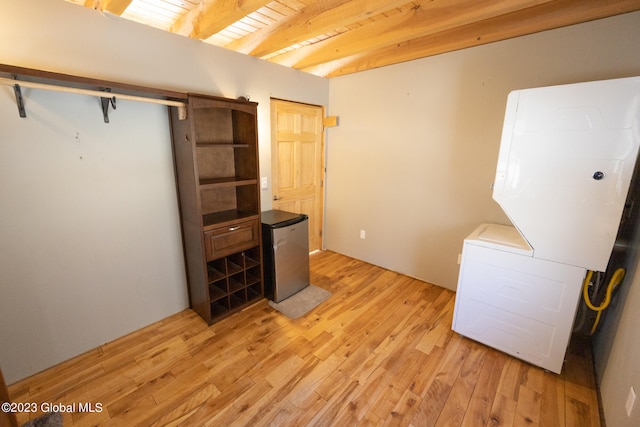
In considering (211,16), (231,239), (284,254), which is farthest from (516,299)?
(211,16)

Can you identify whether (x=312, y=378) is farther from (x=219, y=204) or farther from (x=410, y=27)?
(x=410, y=27)

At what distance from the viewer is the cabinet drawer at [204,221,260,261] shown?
2178 millimetres

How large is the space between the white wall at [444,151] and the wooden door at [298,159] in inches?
7.8

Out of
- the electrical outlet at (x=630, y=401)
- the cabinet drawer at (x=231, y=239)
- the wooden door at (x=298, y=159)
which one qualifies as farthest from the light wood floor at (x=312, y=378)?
the wooden door at (x=298, y=159)

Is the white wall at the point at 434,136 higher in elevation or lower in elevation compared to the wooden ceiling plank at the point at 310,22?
lower

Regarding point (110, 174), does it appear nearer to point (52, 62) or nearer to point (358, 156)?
point (52, 62)

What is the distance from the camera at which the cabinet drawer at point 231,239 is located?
7.14 ft

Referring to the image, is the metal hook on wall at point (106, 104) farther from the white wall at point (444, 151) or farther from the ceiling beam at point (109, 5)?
the white wall at point (444, 151)

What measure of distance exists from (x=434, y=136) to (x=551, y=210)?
1331 millimetres

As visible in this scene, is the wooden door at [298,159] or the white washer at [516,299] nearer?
the white washer at [516,299]

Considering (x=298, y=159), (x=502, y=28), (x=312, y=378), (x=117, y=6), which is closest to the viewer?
(x=117, y=6)

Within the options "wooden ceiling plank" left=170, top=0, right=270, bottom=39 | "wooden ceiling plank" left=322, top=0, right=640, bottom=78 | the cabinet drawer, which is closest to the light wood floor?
the cabinet drawer

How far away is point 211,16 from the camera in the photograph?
72.0 inches

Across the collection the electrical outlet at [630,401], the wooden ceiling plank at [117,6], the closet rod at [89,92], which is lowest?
the electrical outlet at [630,401]
